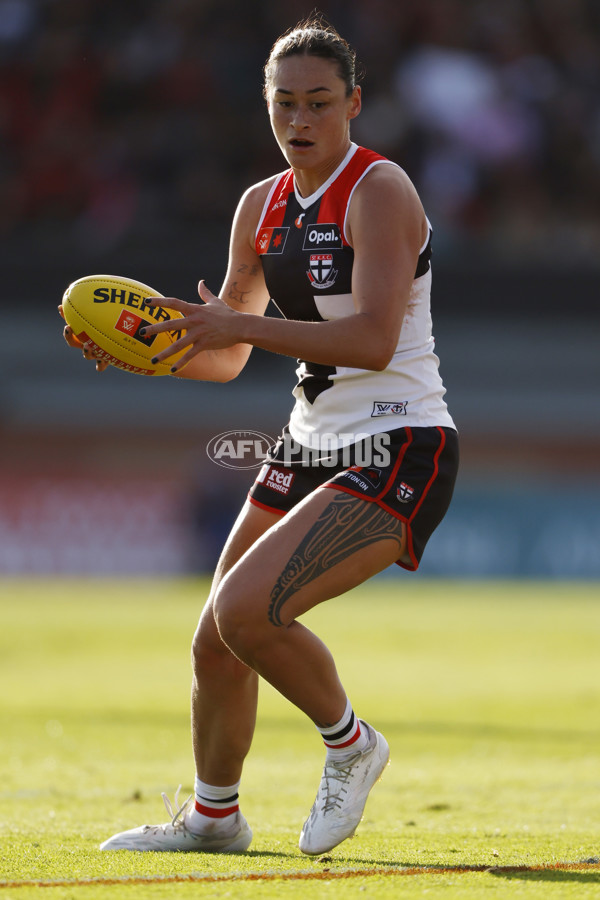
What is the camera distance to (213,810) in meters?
4.06

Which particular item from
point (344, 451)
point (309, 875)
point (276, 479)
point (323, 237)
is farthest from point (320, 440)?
point (309, 875)

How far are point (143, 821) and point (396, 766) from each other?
189cm

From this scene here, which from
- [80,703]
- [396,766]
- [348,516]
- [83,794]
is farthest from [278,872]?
[80,703]

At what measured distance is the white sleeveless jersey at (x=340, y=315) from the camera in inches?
153

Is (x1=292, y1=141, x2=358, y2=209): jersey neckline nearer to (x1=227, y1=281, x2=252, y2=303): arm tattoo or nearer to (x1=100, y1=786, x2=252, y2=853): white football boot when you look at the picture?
(x1=227, y1=281, x2=252, y2=303): arm tattoo

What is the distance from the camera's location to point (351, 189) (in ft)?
12.7

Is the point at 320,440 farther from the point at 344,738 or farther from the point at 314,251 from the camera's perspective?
the point at 344,738

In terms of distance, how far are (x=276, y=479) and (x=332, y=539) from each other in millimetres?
444

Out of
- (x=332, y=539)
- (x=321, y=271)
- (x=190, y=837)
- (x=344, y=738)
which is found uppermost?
(x=321, y=271)

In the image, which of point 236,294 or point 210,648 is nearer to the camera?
point 210,648

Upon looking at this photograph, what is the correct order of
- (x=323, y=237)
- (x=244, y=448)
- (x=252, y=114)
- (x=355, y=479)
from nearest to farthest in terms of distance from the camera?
(x=355, y=479) → (x=323, y=237) → (x=244, y=448) → (x=252, y=114)

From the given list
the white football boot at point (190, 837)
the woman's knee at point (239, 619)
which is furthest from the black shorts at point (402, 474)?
the white football boot at point (190, 837)

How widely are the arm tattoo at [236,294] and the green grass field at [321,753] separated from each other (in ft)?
5.92

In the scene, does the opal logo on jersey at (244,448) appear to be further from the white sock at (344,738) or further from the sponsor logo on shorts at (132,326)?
the white sock at (344,738)
